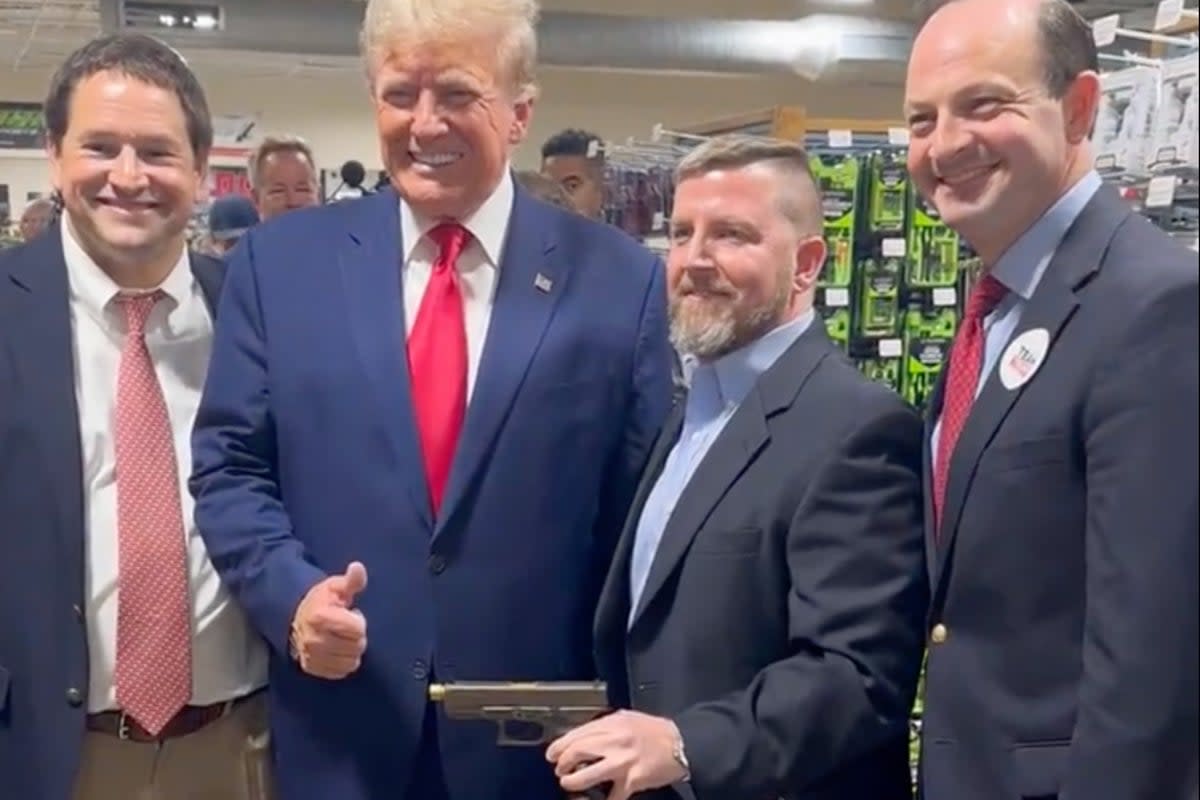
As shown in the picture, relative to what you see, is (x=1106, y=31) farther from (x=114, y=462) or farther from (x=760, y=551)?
(x=114, y=462)

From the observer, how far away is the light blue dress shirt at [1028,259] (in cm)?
185

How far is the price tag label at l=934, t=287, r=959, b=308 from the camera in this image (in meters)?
5.75

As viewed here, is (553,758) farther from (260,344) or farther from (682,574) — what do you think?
(260,344)

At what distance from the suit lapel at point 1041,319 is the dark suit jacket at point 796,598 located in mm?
120

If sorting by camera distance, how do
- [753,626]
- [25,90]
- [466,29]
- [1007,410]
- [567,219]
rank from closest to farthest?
[1007,410], [753,626], [466,29], [567,219], [25,90]

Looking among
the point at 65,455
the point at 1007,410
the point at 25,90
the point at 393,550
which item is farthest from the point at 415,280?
the point at 25,90

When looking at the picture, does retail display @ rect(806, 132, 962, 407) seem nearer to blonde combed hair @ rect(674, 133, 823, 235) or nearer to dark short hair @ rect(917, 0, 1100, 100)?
blonde combed hair @ rect(674, 133, 823, 235)

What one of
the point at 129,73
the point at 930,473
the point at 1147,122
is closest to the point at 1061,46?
the point at 930,473

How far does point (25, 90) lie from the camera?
12.2 meters

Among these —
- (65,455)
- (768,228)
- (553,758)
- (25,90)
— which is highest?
(25,90)

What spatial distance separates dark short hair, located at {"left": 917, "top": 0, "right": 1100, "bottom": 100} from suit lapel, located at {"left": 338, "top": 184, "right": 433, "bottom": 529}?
97 cm

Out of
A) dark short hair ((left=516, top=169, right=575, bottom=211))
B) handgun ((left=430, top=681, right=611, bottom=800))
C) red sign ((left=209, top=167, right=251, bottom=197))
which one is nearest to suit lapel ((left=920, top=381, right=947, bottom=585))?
handgun ((left=430, top=681, right=611, bottom=800))

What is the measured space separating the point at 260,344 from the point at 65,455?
33cm

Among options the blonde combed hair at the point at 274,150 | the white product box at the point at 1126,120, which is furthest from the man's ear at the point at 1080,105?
the blonde combed hair at the point at 274,150
